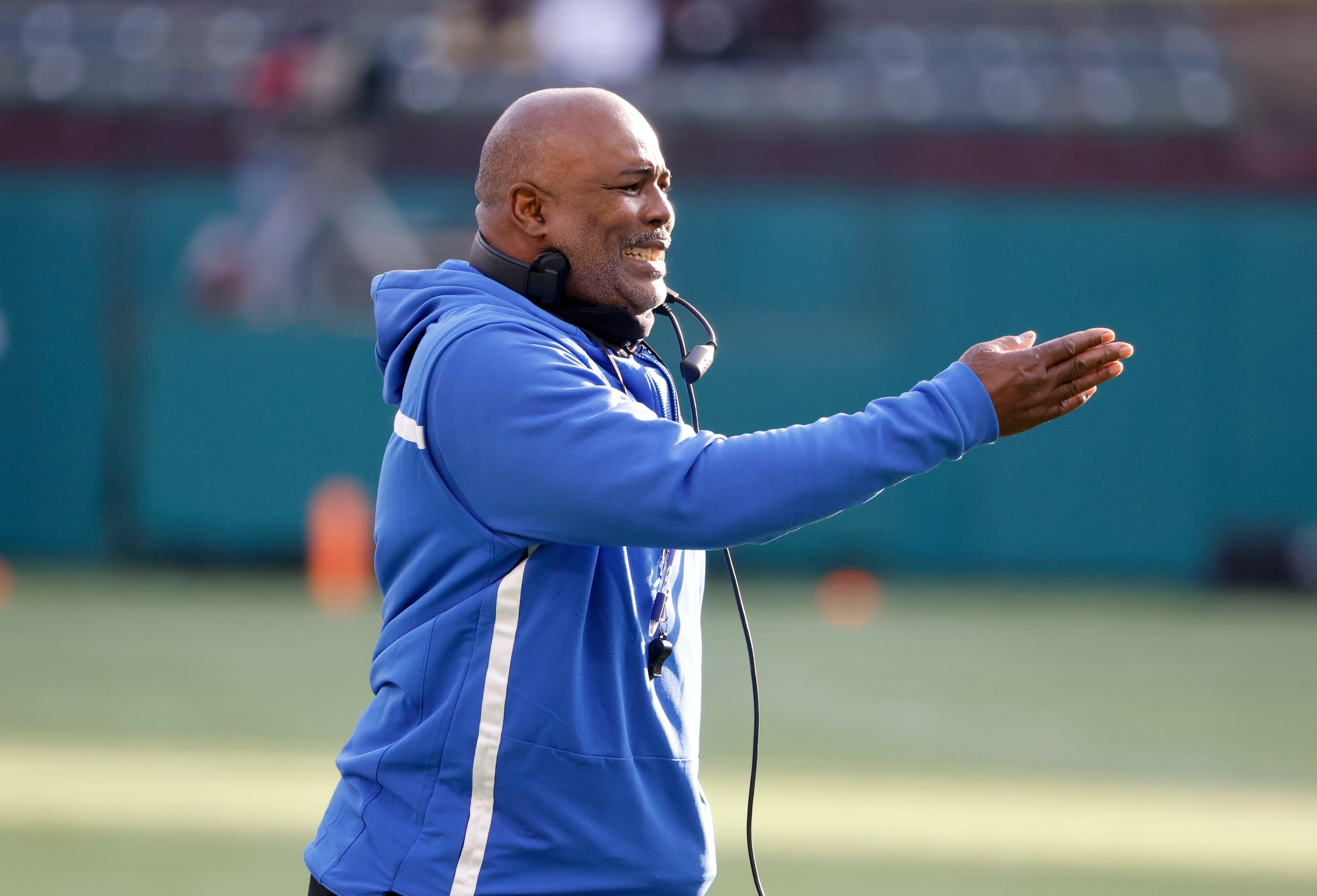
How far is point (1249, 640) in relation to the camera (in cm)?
1177

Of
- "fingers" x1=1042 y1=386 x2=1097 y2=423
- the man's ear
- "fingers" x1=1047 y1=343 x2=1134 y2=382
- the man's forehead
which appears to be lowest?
"fingers" x1=1042 y1=386 x2=1097 y2=423

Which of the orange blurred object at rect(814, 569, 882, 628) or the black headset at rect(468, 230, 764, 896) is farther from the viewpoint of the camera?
the orange blurred object at rect(814, 569, 882, 628)

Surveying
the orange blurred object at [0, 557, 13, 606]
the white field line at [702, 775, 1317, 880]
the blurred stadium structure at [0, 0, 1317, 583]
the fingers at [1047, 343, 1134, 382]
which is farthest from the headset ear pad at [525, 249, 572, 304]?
the blurred stadium structure at [0, 0, 1317, 583]

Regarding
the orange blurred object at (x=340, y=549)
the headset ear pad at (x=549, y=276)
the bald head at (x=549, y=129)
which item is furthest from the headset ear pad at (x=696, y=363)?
the orange blurred object at (x=340, y=549)

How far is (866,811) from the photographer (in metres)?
6.57

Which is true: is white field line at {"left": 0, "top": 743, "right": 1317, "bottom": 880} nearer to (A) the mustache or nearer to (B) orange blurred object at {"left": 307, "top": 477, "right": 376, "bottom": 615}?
(A) the mustache

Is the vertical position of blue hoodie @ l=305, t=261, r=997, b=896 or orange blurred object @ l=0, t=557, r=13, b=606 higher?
blue hoodie @ l=305, t=261, r=997, b=896

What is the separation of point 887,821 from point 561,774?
4.20 metres

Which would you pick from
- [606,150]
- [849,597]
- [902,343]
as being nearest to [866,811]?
[606,150]

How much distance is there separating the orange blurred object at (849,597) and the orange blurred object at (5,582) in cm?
587

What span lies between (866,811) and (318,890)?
4262 millimetres

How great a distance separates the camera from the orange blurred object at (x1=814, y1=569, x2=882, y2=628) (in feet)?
40.8

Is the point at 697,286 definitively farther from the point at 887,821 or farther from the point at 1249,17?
the point at 887,821

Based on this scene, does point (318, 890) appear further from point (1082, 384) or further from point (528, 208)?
point (1082, 384)
